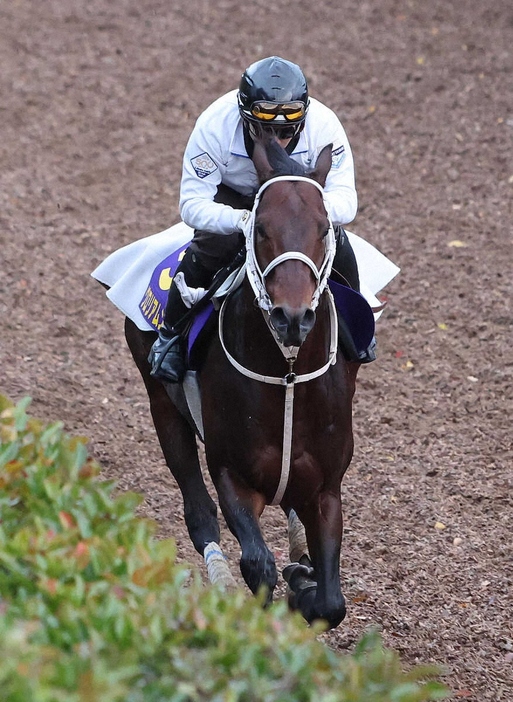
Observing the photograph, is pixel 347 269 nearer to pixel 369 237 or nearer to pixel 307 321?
pixel 307 321

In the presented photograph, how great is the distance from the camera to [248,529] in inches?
184

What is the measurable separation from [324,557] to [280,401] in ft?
2.48

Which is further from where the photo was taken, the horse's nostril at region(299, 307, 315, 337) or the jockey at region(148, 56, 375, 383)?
the jockey at region(148, 56, 375, 383)

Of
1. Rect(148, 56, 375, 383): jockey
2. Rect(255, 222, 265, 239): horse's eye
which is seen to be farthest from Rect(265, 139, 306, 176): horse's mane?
Rect(255, 222, 265, 239): horse's eye

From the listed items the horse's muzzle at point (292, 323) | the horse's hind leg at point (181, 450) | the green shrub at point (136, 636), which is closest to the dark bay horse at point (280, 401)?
the horse's muzzle at point (292, 323)

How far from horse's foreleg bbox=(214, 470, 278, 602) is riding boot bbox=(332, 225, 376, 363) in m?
0.76

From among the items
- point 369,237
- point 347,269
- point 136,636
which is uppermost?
point 347,269

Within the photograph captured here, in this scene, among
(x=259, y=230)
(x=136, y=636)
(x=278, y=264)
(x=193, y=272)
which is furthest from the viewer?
(x=193, y=272)

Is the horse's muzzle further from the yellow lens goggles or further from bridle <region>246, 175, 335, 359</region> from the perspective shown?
the yellow lens goggles

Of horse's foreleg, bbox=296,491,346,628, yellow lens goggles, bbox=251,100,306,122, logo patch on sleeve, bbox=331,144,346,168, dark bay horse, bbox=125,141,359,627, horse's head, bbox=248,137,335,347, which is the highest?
yellow lens goggles, bbox=251,100,306,122

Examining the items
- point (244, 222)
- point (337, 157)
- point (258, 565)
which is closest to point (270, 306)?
point (244, 222)

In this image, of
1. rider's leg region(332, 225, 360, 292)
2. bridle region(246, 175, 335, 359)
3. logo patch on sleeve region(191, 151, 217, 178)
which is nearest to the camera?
bridle region(246, 175, 335, 359)

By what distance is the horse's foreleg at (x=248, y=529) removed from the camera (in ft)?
15.2

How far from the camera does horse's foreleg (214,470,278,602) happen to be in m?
4.62
